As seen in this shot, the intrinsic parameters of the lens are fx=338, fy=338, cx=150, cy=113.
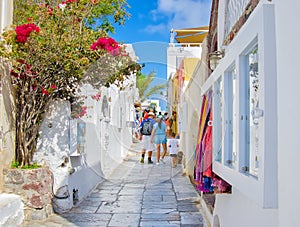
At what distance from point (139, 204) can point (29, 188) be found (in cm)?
196

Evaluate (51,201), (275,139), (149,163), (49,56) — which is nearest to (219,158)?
(275,139)

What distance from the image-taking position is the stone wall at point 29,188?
14.3 ft

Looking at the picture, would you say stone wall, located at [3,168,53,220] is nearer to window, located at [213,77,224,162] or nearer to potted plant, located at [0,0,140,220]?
potted plant, located at [0,0,140,220]

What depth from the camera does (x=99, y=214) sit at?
5.00 metres

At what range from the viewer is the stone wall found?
4.35m

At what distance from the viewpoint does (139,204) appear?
5.66 metres

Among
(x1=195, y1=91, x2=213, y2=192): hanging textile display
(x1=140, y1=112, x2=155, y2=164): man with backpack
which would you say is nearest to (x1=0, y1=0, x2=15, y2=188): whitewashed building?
(x1=195, y1=91, x2=213, y2=192): hanging textile display

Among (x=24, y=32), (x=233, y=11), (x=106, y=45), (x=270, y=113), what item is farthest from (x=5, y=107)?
(x=270, y=113)

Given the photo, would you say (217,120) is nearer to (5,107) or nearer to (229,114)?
(229,114)

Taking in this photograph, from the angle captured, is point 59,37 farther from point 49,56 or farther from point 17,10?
point 17,10

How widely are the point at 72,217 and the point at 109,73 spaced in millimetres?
2145

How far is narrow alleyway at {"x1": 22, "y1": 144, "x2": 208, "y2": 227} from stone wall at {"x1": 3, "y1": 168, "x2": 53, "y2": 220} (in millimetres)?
145

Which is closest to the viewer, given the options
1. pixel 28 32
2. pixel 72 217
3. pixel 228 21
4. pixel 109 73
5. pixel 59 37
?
pixel 228 21

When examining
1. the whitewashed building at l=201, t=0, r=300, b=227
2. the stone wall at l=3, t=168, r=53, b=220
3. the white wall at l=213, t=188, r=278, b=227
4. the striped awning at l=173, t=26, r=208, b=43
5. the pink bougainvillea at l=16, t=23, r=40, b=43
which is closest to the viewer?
the whitewashed building at l=201, t=0, r=300, b=227
